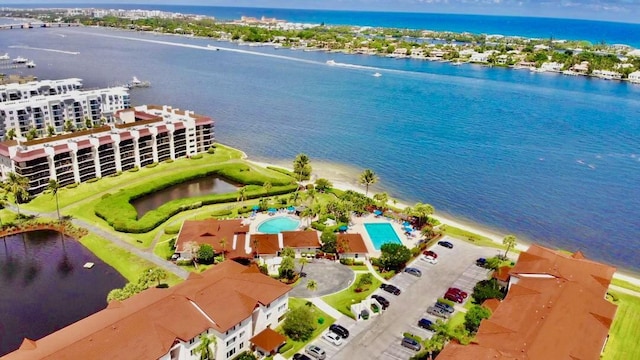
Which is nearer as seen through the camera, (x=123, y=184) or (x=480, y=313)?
(x=480, y=313)

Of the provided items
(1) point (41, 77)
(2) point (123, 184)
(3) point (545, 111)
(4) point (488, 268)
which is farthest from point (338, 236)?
(1) point (41, 77)

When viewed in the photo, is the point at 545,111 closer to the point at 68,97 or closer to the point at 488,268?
the point at 488,268

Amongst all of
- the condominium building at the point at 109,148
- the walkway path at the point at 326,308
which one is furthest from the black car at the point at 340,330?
the condominium building at the point at 109,148

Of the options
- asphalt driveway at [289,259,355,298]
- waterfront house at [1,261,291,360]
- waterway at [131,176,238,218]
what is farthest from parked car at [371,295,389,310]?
waterway at [131,176,238,218]

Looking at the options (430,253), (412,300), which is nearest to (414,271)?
(430,253)

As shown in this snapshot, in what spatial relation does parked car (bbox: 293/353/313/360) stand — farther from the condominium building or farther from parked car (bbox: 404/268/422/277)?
the condominium building

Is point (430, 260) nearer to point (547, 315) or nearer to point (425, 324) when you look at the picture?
point (425, 324)

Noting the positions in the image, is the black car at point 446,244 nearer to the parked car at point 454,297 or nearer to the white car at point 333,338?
the parked car at point 454,297
